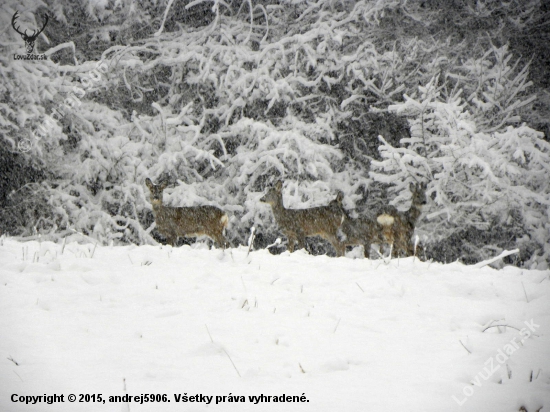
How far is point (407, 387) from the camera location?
302cm

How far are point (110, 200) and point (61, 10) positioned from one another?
5.73 meters

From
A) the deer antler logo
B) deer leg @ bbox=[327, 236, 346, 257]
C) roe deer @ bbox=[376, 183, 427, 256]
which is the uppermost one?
the deer antler logo

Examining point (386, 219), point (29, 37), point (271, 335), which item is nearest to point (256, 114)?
point (29, 37)

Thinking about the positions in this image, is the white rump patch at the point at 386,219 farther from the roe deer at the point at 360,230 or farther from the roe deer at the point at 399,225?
the roe deer at the point at 360,230

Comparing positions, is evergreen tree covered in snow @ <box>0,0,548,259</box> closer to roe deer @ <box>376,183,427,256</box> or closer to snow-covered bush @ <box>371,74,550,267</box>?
snow-covered bush @ <box>371,74,550,267</box>

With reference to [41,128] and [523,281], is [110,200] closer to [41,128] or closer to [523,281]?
[41,128]

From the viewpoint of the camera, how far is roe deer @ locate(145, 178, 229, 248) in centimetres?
1071

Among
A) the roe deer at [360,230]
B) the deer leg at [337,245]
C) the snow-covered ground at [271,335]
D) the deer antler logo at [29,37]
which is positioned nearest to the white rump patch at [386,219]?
the roe deer at [360,230]

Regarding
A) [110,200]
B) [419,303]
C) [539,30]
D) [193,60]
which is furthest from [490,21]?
[419,303]

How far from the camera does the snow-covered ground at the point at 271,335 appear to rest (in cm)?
295

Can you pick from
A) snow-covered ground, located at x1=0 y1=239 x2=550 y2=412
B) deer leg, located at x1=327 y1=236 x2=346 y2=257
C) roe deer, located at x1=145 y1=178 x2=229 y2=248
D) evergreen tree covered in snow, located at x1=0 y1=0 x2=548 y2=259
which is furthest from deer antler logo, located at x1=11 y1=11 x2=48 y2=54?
snow-covered ground, located at x1=0 y1=239 x2=550 y2=412

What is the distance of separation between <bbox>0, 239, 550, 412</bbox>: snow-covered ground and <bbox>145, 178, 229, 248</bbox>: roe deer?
4938 mm

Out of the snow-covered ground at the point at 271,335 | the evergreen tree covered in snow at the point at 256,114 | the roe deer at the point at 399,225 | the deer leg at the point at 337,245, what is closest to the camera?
the snow-covered ground at the point at 271,335

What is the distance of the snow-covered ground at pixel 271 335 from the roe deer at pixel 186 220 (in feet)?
16.2
